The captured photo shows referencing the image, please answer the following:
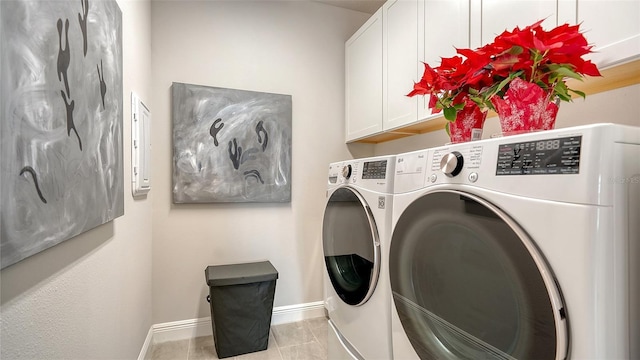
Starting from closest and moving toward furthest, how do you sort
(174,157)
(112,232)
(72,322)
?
(72,322)
(112,232)
(174,157)

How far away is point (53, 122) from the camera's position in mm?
688

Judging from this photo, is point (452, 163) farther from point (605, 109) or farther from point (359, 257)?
point (605, 109)

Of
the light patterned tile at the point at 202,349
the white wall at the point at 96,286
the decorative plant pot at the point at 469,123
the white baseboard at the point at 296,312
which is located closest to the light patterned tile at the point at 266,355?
the light patterned tile at the point at 202,349

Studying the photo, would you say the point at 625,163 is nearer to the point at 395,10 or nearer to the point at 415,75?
the point at 415,75

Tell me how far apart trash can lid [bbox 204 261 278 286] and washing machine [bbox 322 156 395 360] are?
1.63 feet

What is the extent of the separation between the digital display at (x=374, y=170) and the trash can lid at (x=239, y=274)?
3.51ft

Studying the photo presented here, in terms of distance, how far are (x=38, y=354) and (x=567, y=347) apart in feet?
3.79

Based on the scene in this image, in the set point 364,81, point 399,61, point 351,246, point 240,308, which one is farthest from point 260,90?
point 240,308

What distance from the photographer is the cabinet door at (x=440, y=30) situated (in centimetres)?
134

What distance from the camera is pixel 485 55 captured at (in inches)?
33.3

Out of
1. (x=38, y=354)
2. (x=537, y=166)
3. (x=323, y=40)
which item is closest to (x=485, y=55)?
(x=537, y=166)

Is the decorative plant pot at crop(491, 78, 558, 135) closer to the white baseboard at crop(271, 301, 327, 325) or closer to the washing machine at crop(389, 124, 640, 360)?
the washing machine at crop(389, 124, 640, 360)

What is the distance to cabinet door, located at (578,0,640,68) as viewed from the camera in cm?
82

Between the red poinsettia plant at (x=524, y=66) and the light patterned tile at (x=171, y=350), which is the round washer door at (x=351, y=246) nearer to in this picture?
the red poinsettia plant at (x=524, y=66)
